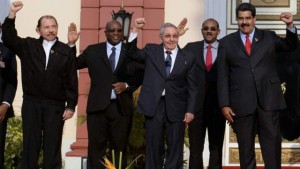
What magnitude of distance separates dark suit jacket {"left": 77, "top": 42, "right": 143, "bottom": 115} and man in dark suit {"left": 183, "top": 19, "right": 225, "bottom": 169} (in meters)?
0.66

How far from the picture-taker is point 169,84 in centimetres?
694

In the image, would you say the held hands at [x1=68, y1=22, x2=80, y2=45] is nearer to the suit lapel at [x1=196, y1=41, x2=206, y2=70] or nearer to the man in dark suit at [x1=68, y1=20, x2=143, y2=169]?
the man in dark suit at [x1=68, y1=20, x2=143, y2=169]

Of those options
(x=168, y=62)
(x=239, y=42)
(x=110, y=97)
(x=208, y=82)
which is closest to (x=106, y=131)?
(x=110, y=97)

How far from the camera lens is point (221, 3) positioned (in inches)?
400

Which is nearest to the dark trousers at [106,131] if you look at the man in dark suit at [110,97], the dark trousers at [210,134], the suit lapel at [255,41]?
the man in dark suit at [110,97]

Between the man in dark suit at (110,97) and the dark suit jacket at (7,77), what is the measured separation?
597mm

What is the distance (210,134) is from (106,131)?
41.8 inches

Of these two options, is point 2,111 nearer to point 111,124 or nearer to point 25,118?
point 25,118

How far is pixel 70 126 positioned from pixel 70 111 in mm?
3119

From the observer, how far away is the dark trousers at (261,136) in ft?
21.9

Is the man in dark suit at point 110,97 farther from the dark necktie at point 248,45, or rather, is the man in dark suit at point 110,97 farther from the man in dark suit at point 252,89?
the dark necktie at point 248,45

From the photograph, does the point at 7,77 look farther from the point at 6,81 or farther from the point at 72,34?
the point at 72,34

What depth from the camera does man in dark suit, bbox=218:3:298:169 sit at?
6695mm

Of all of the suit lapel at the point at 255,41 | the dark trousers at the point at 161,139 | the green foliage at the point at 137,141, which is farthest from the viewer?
the green foliage at the point at 137,141
